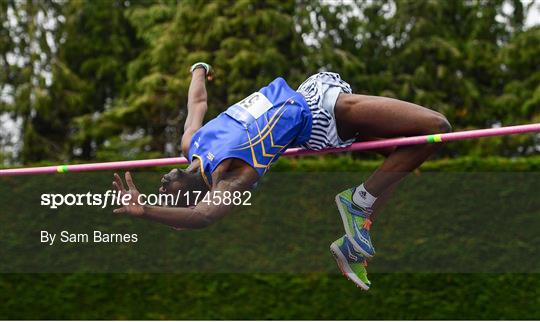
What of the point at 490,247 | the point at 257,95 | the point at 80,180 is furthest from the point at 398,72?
the point at 257,95

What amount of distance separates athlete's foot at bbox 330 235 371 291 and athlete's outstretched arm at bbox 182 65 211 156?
879mm

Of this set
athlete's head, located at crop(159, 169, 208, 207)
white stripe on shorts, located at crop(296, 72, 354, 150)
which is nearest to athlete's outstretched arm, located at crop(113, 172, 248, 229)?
athlete's head, located at crop(159, 169, 208, 207)

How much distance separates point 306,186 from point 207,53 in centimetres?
558

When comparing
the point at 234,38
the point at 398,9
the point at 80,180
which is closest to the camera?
the point at 80,180

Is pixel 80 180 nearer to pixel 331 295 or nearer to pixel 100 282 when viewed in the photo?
pixel 100 282

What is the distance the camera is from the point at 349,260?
15.3ft

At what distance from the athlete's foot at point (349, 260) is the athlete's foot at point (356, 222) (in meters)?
0.04

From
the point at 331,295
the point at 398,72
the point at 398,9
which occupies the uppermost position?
the point at 398,9

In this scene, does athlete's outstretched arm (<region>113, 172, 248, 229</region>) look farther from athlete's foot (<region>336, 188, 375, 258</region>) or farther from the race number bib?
athlete's foot (<region>336, 188, 375, 258</region>)

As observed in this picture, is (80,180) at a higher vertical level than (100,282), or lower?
higher

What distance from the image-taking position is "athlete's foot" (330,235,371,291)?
462cm

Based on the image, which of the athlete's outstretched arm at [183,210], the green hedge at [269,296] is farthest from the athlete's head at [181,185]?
the green hedge at [269,296]

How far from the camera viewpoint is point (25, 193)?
835cm

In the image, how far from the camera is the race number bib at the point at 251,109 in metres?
4.29
